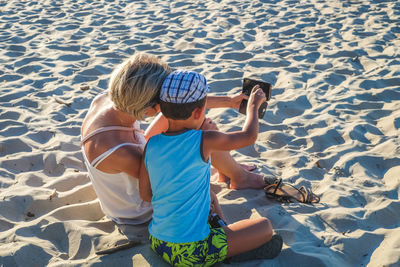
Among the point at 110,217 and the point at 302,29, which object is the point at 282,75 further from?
the point at 110,217

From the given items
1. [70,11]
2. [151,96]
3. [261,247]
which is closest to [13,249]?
[151,96]

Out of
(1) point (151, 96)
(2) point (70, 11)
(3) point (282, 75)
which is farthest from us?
(2) point (70, 11)

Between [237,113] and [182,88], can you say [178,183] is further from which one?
[237,113]

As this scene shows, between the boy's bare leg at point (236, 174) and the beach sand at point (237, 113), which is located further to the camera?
the boy's bare leg at point (236, 174)

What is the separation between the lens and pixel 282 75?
4.50 metres

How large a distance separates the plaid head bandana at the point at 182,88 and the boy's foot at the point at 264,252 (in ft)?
2.87

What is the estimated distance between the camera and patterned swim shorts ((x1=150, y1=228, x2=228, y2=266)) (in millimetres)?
1908

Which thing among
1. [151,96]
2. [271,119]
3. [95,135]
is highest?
[151,96]

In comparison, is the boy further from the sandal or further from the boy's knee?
the sandal

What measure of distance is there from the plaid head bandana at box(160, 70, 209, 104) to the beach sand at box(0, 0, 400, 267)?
900 mm

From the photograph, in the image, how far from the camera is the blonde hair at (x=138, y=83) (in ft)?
6.23

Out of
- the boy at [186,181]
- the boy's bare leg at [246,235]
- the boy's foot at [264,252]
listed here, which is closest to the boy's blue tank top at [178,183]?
the boy at [186,181]

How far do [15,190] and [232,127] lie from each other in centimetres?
191

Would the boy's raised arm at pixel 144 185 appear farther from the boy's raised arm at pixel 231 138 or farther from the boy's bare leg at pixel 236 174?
the boy's bare leg at pixel 236 174
